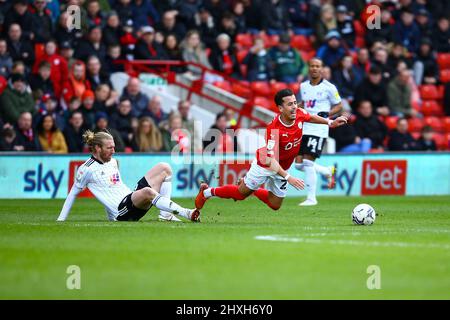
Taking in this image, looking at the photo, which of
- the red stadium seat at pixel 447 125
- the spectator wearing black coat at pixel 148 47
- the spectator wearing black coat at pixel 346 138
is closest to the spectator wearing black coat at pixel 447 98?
the red stadium seat at pixel 447 125

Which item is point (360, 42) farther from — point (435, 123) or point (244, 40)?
point (244, 40)

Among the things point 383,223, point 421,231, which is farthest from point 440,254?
point 383,223

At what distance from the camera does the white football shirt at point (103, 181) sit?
1413cm

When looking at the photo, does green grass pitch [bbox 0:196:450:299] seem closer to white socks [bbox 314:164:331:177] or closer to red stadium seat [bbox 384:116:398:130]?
white socks [bbox 314:164:331:177]

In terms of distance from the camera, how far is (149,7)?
26234mm

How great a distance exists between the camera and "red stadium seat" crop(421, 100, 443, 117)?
29266mm

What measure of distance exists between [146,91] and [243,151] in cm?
300

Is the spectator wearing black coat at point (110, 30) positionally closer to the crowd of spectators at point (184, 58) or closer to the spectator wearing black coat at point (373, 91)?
the crowd of spectators at point (184, 58)

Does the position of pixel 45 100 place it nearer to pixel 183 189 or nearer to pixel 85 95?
pixel 85 95

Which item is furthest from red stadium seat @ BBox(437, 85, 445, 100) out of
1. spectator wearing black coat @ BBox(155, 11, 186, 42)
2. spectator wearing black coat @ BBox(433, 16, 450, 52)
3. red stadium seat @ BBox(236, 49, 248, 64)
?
spectator wearing black coat @ BBox(155, 11, 186, 42)

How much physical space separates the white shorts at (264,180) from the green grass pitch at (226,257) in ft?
1.51

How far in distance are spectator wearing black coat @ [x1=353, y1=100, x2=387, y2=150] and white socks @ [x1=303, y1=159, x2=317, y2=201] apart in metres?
A: 6.24

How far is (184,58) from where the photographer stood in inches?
1032

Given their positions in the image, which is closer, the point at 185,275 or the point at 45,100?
the point at 185,275
